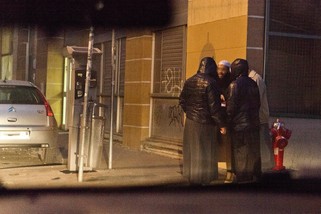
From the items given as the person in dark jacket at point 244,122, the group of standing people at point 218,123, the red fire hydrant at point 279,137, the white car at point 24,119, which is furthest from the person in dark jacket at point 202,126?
the white car at point 24,119

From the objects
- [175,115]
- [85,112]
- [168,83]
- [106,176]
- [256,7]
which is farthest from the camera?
[168,83]

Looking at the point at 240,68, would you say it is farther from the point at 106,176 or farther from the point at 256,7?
the point at 106,176

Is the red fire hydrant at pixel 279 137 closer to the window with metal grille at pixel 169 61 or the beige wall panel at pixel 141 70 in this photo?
the window with metal grille at pixel 169 61

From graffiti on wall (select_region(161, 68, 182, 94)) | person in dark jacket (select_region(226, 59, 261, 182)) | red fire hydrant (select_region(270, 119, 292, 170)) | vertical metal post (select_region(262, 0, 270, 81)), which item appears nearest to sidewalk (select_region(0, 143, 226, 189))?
person in dark jacket (select_region(226, 59, 261, 182))

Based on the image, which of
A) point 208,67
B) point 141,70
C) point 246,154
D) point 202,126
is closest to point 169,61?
point 141,70

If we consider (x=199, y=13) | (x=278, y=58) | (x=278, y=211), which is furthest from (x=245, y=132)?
(x=199, y=13)

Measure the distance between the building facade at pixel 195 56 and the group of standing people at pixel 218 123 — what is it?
4.98ft

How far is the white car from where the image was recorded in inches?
447

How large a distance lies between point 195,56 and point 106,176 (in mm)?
3025

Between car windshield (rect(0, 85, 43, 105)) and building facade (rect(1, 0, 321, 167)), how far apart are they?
1379 mm

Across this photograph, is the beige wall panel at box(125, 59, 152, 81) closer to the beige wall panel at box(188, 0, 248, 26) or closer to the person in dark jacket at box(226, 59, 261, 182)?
the beige wall panel at box(188, 0, 248, 26)

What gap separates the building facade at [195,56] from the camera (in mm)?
10945

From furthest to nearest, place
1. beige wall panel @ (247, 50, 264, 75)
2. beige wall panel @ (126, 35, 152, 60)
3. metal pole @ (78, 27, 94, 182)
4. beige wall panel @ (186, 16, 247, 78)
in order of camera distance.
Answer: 1. beige wall panel @ (126, 35, 152, 60)
2. beige wall panel @ (186, 16, 247, 78)
3. beige wall panel @ (247, 50, 264, 75)
4. metal pole @ (78, 27, 94, 182)

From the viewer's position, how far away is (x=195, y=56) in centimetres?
1205
